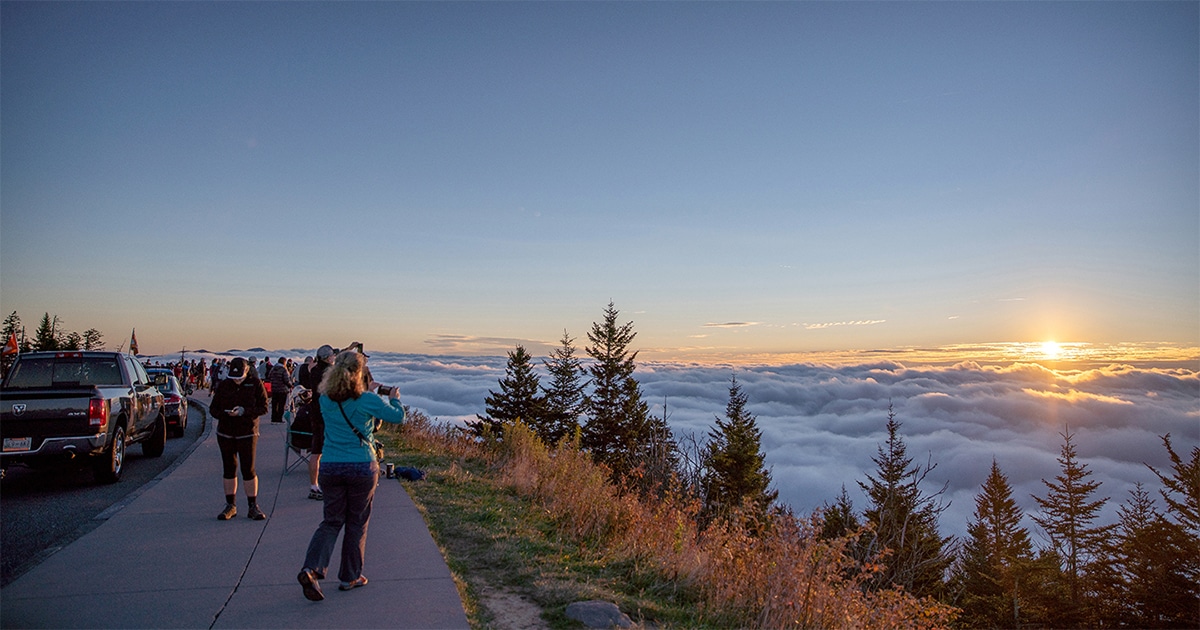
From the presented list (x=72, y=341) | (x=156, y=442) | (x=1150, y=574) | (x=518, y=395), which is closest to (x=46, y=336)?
(x=72, y=341)

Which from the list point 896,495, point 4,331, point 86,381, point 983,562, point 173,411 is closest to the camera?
point 86,381

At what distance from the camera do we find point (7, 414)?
941 centimetres

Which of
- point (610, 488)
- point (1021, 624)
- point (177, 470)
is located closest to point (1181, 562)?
point (1021, 624)

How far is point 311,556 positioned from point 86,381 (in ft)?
30.2

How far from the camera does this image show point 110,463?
34.5 feet

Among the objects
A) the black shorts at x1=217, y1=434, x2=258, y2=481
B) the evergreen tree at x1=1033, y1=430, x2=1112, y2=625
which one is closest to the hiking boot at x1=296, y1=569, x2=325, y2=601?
the black shorts at x1=217, y1=434, x2=258, y2=481

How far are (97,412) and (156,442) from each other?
4.52 m

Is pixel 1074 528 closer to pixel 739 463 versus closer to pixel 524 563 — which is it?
pixel 739 463

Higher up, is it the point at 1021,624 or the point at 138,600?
the point at 138,600

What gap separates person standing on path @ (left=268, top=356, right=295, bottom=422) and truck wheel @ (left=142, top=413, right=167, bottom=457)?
229 inches

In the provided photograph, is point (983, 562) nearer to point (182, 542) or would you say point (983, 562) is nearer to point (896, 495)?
point (896, 495)

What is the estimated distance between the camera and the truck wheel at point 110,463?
10445mm

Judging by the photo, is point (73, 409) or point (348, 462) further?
point (73, 409)

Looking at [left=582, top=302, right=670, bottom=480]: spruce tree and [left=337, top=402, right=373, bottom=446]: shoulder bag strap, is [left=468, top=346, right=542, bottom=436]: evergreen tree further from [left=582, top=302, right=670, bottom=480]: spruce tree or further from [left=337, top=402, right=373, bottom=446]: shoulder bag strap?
[left=337, top=402, right=373, bottom=446]: shoulder bag strap
